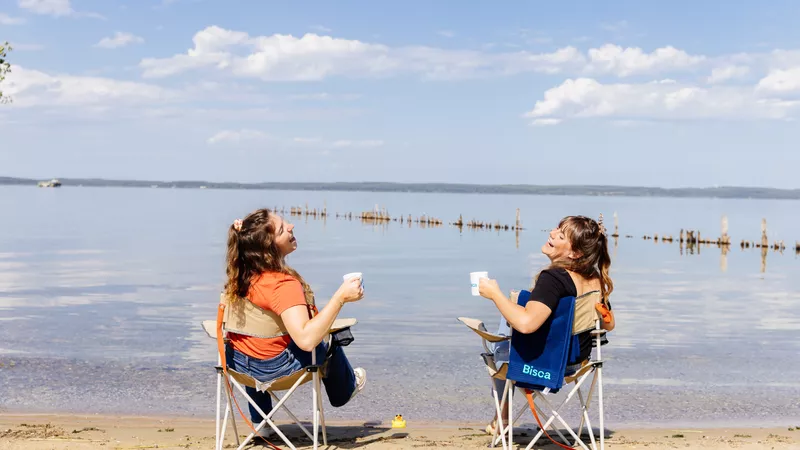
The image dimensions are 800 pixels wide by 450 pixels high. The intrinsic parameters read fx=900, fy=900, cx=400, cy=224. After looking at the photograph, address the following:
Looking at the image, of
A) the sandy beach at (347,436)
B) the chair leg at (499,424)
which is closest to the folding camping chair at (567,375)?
the chair leg at (499,424)

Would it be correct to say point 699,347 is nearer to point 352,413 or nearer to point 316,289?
point 352,413

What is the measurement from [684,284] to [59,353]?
660 inches

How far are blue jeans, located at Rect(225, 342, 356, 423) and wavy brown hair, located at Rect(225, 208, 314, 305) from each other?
14.7 inches

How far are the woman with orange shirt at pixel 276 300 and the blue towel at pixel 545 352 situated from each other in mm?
1027

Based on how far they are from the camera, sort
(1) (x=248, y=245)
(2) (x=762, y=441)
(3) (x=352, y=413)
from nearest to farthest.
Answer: (1) (x=248, y=245) → (2) (x=762, y=441) → (3) (x=352, y=413)

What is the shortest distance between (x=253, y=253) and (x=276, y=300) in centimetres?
30

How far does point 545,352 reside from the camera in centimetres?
496

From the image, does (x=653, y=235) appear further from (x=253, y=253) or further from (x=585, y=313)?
(x=253, y=253)

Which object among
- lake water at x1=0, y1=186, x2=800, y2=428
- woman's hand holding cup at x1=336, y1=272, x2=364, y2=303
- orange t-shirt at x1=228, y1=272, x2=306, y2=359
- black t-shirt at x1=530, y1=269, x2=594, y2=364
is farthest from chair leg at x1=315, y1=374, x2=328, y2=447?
lake water at x1=0, y1=186, x2=800, y2=428

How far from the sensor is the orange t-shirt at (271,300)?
4.80 metres

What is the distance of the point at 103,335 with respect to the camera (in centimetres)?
1227

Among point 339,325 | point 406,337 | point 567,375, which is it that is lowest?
point 406,337

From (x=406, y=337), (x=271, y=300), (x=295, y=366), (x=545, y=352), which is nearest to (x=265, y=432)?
(x=295, y=366)

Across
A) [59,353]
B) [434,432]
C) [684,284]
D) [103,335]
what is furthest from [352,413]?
[684,284]
